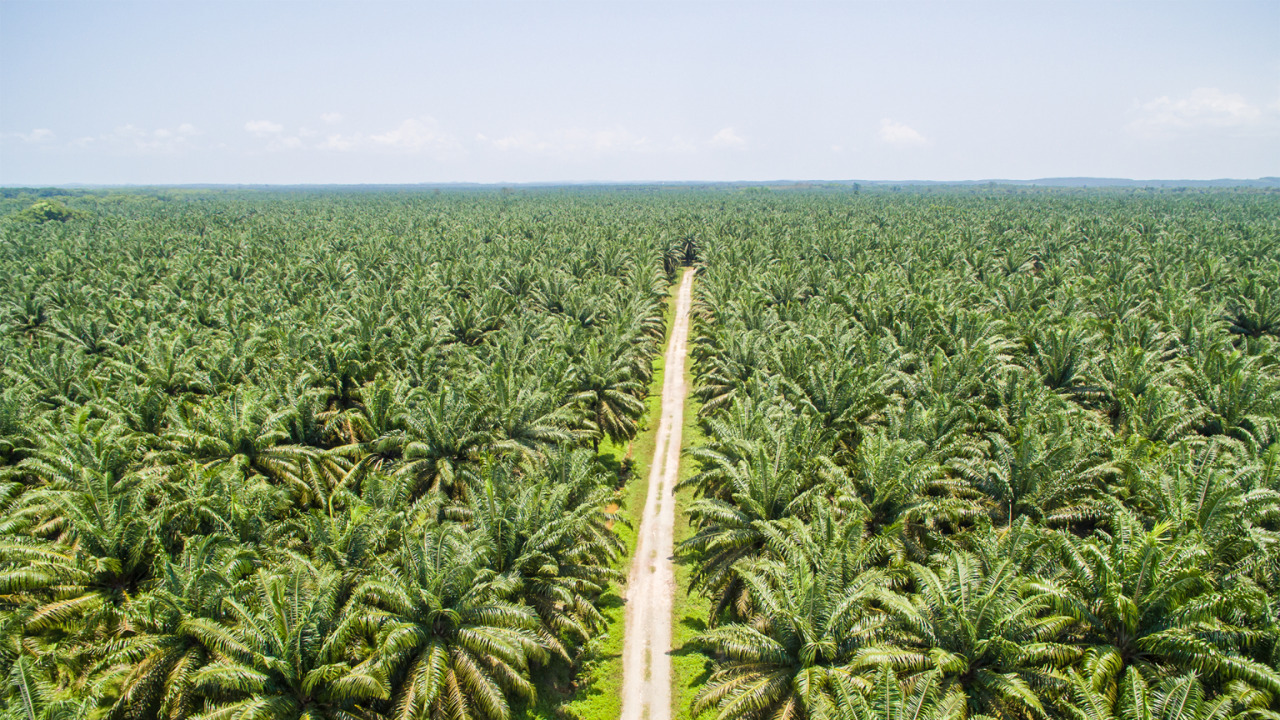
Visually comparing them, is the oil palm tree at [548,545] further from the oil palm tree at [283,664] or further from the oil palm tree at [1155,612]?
the oil palm tree at [1155,612]

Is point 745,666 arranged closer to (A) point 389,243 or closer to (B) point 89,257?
(A) point 389,243

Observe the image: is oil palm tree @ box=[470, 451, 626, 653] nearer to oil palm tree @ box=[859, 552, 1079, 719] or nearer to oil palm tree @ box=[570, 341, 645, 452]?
oil palm tree @ box=[570, 341, 645, 452]

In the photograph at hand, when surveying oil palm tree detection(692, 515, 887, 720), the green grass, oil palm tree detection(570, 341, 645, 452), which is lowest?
the green grass

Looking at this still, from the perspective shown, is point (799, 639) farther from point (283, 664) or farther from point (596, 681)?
point (283, 664)

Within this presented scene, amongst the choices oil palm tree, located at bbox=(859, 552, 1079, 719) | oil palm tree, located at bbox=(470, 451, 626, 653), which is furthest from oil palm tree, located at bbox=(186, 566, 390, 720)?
oil palm tree, located at bbox=(859, 552, 1079, 719)

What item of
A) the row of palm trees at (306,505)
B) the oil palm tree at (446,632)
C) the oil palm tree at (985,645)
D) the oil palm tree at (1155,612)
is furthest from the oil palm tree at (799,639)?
the oil palm tree at (446,632)

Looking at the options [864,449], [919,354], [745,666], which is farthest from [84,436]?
[919,354]
